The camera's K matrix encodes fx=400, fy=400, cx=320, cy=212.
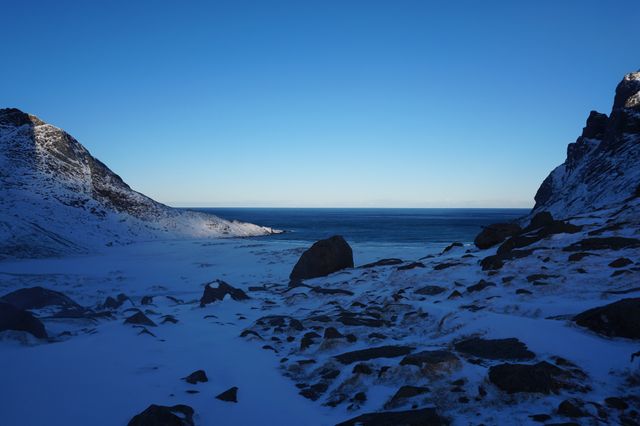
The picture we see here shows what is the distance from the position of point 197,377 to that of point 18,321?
5.04 meters

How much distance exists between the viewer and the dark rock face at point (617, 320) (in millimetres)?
5425

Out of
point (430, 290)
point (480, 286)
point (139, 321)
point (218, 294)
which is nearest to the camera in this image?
point (139, 321)

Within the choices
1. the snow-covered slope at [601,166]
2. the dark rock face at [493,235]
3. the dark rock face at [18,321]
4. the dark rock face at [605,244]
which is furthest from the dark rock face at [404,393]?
the snow-covered slope at [601,166]

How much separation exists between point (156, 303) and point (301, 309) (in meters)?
6.36

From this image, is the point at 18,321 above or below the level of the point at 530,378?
below

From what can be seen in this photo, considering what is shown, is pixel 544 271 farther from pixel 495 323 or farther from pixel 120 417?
pixel 120 417

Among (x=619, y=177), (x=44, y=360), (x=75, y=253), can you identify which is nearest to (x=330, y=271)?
(x=44, y=360)

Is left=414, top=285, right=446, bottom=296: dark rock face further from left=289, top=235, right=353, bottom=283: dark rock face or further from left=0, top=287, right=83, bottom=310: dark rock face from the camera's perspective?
left=0, top=287, right=83, bottom=310: dark rock face

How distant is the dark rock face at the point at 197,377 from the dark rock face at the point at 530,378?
4003mm

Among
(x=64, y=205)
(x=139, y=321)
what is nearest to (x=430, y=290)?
(x=139, y=321)

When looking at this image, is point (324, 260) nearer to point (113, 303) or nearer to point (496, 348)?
point (113, 303)

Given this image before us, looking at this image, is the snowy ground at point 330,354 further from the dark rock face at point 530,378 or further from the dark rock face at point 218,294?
the dark rock face at point 218,294

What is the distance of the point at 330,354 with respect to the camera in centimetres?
722

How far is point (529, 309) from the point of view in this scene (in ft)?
25.5
